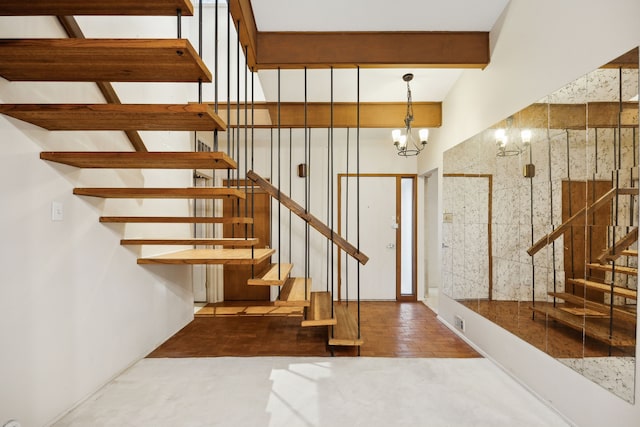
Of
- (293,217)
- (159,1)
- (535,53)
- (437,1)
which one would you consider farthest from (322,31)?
(293,217)

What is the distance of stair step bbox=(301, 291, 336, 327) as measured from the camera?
2.80 meters

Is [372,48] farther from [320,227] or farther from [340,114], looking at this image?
[320,227]

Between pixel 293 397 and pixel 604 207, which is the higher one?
pixel 604 207

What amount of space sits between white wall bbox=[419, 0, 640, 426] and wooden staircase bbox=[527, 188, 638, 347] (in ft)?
0.85

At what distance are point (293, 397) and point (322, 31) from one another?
284cm

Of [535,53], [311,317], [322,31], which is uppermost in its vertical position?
[322,31]

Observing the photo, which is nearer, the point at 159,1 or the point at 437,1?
the point at 159,1

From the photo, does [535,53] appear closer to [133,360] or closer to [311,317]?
[311,317]

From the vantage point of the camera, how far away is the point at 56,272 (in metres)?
1.97

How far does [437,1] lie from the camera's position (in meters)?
2.47

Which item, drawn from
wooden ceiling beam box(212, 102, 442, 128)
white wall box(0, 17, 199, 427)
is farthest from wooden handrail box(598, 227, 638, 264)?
white wall box(0, 17, 199, 427)

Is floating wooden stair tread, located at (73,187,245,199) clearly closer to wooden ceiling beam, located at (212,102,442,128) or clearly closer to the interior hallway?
the interior hallway

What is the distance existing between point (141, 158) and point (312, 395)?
1837mm

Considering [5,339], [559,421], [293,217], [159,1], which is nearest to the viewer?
[159,1]
